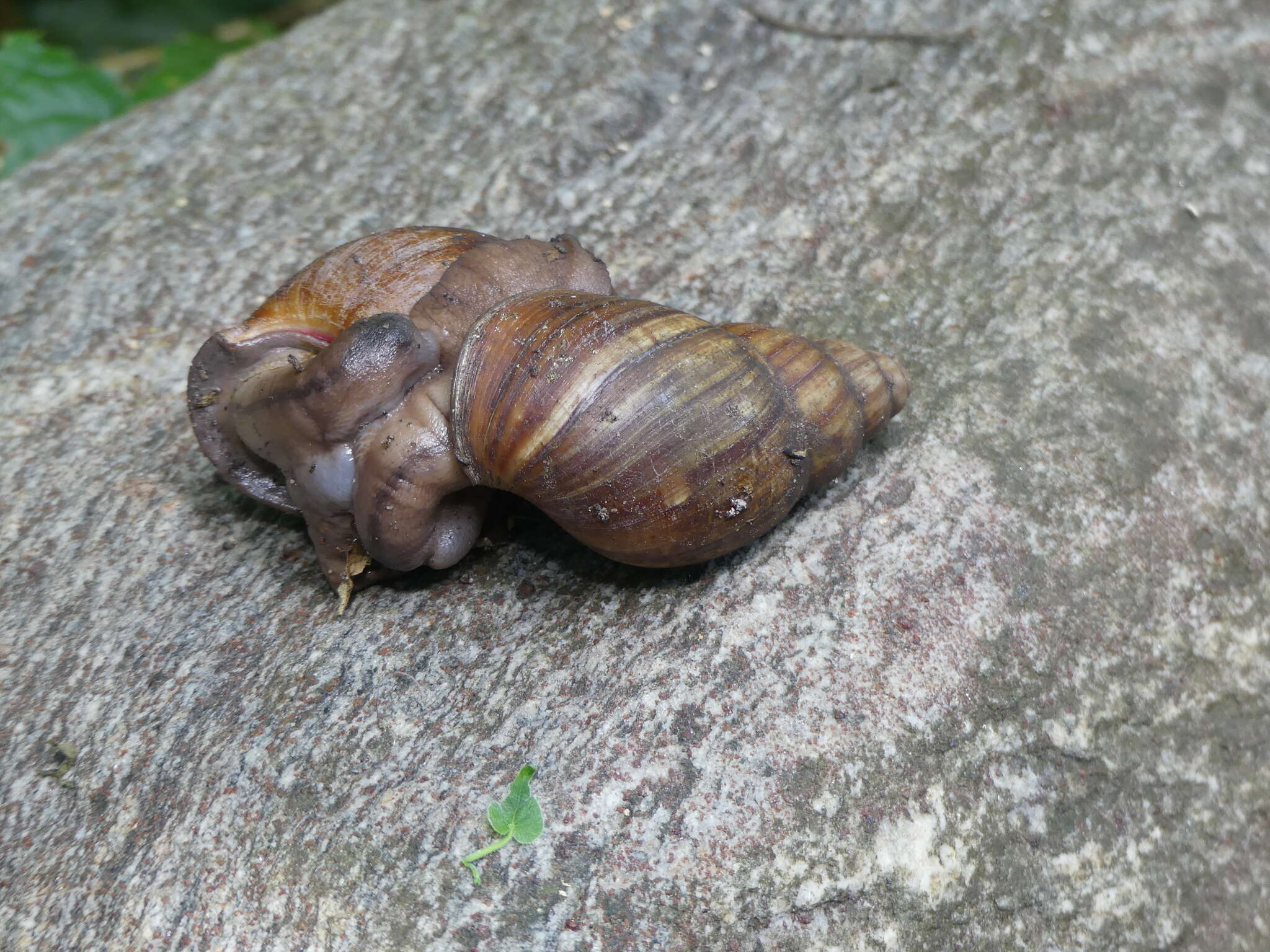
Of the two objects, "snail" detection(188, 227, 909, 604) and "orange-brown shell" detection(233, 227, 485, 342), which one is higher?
"orange-brown shell" detection(233, 227, 485, 342)

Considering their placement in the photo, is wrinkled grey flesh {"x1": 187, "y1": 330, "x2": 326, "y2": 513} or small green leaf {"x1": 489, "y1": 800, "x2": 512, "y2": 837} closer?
small green leaf {"x1": 489, "y1": 800, "x2": 512, "y2": 837}

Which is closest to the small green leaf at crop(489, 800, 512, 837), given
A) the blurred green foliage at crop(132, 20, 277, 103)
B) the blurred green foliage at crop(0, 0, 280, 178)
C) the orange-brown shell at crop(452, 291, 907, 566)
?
the orange-brown shell at crop(452, 291, 907, 566)

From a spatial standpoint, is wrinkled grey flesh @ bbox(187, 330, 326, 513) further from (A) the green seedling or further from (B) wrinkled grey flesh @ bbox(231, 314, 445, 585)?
(A) the green seedling

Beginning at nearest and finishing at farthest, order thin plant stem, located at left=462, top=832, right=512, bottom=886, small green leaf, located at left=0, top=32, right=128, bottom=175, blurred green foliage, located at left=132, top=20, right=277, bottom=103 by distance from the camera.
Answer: thin plant stem, located at left=462, top=832, right=512, bottom=886
small green leaf, located at left=0, top=32, right=128, bottom=175
blurred green foliage, located at left=132, top=20, right=277, bottom=103

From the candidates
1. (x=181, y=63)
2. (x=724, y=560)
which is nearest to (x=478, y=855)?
(x=724, y=560)

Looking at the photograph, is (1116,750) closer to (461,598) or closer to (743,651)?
(743,651)

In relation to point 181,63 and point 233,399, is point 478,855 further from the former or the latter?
point 181,63

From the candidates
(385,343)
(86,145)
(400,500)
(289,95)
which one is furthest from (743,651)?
(86,145)
